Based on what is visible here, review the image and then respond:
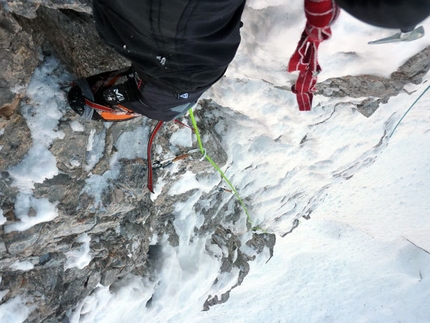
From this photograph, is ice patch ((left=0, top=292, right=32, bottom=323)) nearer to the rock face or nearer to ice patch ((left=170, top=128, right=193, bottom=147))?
the rock face

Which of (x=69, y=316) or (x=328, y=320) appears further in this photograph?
(x=328, y=320)

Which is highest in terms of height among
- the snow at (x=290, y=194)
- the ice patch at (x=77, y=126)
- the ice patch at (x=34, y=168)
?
the ice patch at (x=77, y=126)

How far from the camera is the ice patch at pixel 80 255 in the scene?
1.67 metres

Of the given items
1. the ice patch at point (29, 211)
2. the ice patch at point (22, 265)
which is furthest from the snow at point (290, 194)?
the ice patch at point (22, 265)

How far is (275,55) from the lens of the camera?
147 centimetres

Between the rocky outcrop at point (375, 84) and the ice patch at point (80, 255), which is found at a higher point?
the rocky outcrop at point (375, 84)

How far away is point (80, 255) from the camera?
1.69m

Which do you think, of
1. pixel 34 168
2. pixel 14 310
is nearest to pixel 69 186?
pixel 34 168

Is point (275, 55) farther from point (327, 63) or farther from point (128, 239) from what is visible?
point (128, 239)

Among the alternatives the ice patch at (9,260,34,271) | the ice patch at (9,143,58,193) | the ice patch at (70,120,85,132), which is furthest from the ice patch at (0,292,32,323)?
the ice patch at (70,120,85,132)

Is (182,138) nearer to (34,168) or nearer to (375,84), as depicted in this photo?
(34,168)

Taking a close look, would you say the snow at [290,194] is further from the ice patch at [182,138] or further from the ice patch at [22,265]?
the ice patch at [22,265]

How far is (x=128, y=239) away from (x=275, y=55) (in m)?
1.09

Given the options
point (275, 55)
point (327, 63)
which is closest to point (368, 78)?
point (327, 63)
